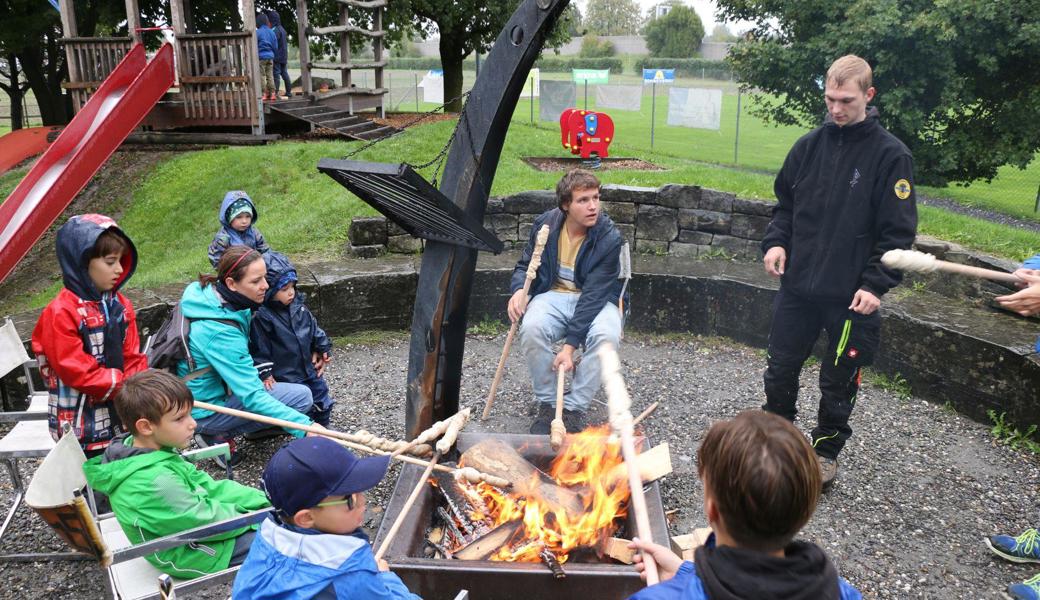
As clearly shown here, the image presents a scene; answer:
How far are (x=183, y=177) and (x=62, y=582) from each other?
8.89 metres

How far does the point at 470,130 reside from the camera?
12.1 ft

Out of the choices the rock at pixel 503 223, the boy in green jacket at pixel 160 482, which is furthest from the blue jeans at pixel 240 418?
the rock at pixel 503 223

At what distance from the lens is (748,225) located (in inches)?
275

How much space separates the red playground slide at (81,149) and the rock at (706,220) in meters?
7.35

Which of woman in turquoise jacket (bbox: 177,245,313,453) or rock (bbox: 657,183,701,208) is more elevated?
rock (bbox: 657,183,701,208)

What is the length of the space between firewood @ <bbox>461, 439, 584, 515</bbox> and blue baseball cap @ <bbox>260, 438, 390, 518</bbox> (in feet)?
4.49

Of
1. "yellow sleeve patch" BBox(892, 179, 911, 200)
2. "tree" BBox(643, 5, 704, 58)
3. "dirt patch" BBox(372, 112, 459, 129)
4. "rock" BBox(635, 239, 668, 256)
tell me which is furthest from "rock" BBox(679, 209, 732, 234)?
"tree" BBox(643, 5, 704, 58)

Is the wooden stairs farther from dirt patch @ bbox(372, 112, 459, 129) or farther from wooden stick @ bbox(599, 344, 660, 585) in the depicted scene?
wooden stick @ bbox(599, 344, 660, 585)

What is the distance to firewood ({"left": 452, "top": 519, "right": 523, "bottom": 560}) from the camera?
10.0ft

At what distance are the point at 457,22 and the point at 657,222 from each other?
1206 centimetres

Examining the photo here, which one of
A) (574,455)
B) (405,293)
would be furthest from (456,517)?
(405,293)

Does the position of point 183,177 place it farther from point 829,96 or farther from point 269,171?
point 829,96

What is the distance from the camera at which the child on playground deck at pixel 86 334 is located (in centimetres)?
346

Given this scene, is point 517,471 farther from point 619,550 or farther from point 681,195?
point 681,195
